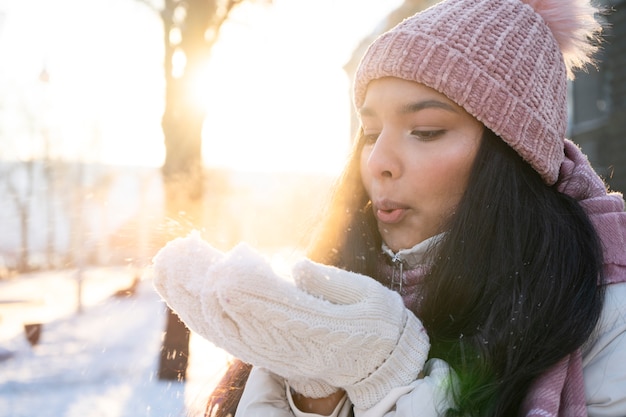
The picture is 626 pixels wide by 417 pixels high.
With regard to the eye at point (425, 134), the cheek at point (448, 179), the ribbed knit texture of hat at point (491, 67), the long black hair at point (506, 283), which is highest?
the ribbed knit texture of hat at point (491, 67)

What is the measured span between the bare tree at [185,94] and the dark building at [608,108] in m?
7.71

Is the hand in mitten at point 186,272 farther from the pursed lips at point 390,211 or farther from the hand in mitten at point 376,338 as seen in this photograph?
the pursed lips at point 390,211

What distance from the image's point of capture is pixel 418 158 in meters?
1.59

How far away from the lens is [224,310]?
3.76 feet

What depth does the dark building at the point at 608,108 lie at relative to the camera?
12.0 meters

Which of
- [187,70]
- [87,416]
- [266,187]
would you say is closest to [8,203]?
[266,187]

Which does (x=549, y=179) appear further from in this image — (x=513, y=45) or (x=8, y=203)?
(x=8, y=203)

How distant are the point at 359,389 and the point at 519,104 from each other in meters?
0.92

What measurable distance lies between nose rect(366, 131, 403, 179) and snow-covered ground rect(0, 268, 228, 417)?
0.67m

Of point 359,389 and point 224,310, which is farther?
point 359,389

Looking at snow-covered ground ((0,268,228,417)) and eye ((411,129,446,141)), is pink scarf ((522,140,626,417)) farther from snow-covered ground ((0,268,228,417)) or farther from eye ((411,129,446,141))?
snow-covered ground ((0,268,228,417))

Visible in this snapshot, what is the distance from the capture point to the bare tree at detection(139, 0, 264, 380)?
7008 millimetres

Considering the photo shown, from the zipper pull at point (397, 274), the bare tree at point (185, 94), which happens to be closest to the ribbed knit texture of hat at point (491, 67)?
the zipper pull at point (397, 274)

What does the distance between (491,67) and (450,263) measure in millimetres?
573
